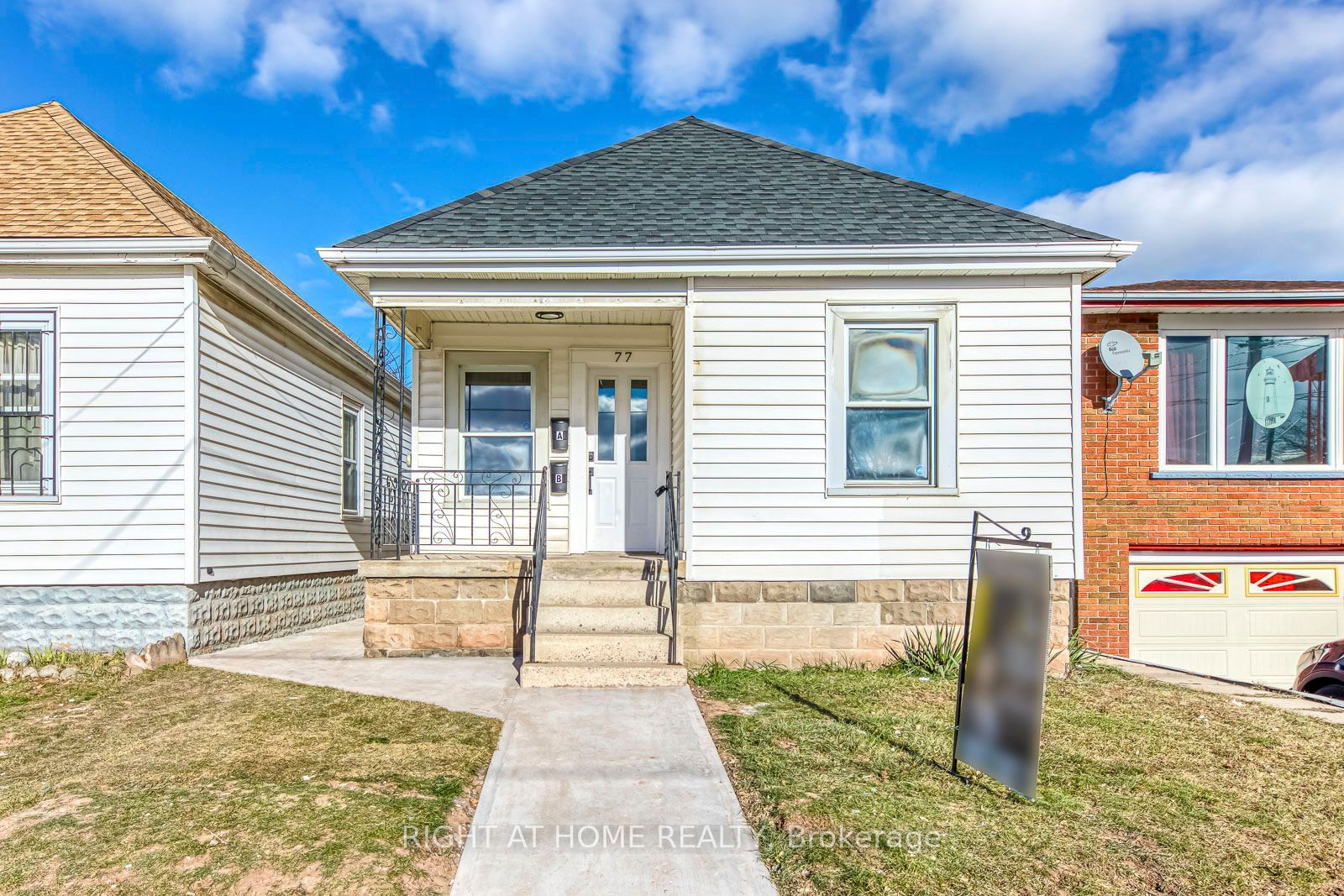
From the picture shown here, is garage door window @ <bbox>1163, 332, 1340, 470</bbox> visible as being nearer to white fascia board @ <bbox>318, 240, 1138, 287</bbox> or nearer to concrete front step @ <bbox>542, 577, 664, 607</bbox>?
white fascia board @ <bbox>318, 240, 1138, 287</bbox>

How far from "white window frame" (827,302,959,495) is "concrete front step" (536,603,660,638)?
6.27ft

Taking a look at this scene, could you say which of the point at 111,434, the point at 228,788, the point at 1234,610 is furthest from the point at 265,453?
the point at 1234,610

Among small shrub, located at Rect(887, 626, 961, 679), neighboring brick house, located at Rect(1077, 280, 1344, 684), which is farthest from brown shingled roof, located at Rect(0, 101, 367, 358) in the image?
neighboring brick house, located at Rect(1077, 280, 1344, 684)

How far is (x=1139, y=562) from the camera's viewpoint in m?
8.80

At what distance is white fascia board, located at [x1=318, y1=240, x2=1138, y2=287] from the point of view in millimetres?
6844

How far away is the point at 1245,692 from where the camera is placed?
6555 millimetres

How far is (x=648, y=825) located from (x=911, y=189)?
660 centimetres

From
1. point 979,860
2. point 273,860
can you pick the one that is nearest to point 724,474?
point 979,860

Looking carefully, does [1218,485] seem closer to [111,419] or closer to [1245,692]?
[1245,692]

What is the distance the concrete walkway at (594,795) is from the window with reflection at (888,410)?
263cm

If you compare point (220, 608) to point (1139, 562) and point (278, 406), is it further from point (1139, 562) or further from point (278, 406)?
point (1139, 562)

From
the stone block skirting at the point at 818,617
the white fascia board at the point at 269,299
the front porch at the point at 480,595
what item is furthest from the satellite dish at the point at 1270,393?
the white fascia board at the point at 269,299

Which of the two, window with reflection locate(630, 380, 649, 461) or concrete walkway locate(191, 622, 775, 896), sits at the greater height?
window with reflection locate(630, 380, 649, 461)

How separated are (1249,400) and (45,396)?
1185 centimetres
